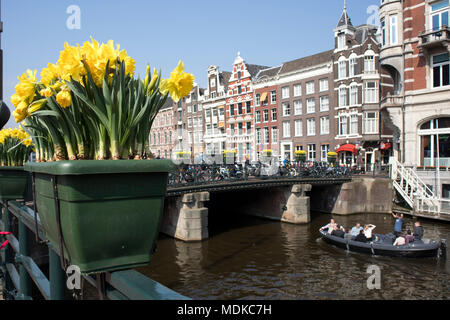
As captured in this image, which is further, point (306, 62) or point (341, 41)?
point (306, 62)

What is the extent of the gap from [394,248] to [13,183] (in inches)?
572

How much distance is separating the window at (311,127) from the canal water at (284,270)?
1865cm

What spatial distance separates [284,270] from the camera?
14.1 m

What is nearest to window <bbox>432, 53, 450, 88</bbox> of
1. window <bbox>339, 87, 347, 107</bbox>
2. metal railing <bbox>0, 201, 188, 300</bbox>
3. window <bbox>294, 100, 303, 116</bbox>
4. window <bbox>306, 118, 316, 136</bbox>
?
window <bbox>339, 87, 347, 107</bbox>

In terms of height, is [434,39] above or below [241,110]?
above

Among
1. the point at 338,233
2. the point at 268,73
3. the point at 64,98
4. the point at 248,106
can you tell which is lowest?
the point at 338,233

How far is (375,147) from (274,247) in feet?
67.1

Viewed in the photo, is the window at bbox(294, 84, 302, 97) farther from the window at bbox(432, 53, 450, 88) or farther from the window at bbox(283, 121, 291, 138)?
the window at bbox(432, 53, 450, 88)

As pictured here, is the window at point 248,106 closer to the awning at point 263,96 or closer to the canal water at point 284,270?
the awning at point 263,96

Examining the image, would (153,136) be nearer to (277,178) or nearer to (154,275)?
(277,178)

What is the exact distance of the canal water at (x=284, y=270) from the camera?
11.9m

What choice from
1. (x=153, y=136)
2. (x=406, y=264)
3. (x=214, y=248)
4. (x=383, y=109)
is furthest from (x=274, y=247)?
(x=153, y=136)

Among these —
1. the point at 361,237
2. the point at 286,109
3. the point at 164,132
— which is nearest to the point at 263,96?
the point at 286,109

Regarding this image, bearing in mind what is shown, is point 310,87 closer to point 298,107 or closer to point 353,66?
point 298,107
